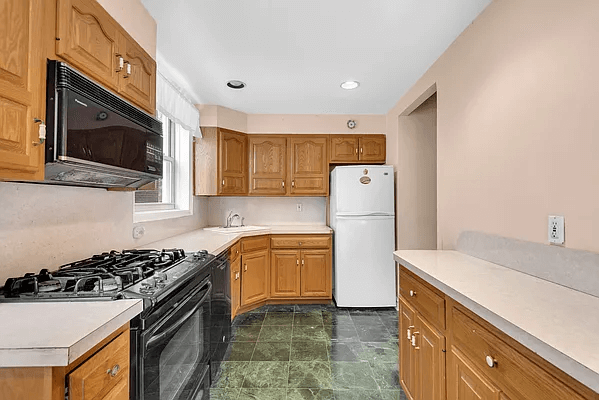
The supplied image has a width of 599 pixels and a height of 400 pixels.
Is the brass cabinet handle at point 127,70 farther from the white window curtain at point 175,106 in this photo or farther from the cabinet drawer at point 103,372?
the cabinet drawer at point 103,372

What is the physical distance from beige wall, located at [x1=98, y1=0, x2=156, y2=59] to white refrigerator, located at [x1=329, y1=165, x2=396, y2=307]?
2.32m

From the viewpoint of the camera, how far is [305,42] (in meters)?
2.29

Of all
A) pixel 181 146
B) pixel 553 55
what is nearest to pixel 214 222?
pixel 181 146

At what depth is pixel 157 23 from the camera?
2.08 meters

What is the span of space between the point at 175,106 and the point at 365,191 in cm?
209

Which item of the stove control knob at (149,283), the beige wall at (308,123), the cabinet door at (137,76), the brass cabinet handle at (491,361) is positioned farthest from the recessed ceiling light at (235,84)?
the brass cabinet handle at (491,361)

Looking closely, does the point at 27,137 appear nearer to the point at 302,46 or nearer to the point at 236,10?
the point at 236,10

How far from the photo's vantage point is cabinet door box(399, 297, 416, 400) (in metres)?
1.79

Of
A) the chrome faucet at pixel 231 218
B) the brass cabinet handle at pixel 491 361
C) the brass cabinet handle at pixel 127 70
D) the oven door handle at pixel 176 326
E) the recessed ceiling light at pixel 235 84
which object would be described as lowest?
the oven door handle at pixel 176 326

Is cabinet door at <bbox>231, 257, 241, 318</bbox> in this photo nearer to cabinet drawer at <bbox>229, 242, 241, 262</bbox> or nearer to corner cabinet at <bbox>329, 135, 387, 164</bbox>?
cabinet drawer at <bbox>229, 242, 241, 262</bbox>

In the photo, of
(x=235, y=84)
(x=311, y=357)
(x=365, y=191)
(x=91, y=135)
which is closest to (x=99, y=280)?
(x=91, y=135)

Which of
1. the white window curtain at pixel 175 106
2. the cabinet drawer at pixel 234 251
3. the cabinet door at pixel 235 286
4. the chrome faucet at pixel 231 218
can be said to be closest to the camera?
the white window curtain at pixel 175 106

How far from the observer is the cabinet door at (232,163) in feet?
12.3

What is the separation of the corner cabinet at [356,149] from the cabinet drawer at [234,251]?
1.59 meters
